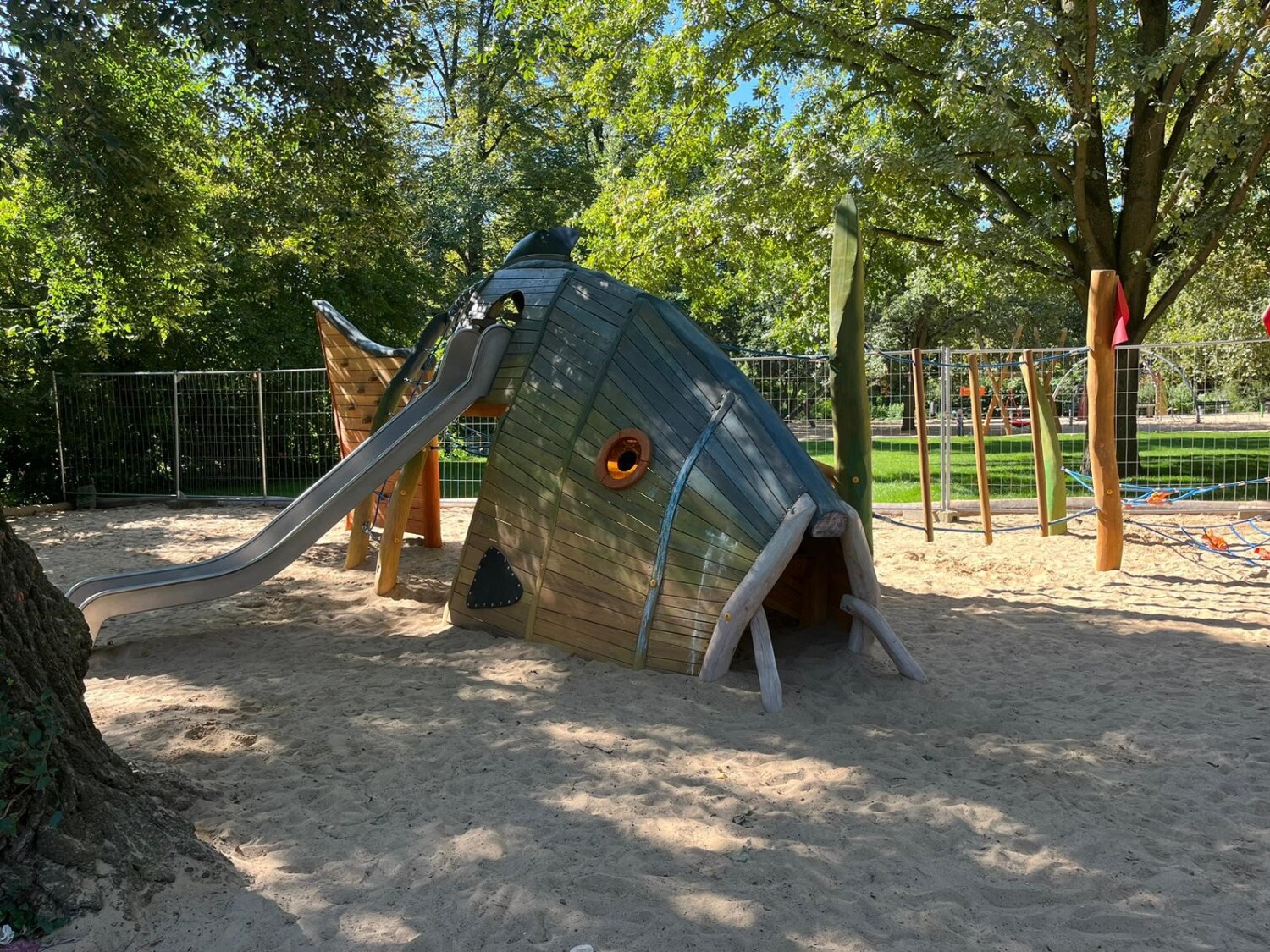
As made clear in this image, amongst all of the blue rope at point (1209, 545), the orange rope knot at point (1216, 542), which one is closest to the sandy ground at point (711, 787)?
the blue rope at point (1209, 545)

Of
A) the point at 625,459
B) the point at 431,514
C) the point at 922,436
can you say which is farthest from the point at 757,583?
the point at 431,514

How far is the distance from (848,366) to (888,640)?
172 cm

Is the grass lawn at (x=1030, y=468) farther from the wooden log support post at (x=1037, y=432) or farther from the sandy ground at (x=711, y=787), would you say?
the sandy ground at (x=711, y=787)

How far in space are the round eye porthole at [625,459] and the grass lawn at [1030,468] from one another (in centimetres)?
668

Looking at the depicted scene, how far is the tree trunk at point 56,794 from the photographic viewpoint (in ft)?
8.57

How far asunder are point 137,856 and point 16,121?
4431 mm

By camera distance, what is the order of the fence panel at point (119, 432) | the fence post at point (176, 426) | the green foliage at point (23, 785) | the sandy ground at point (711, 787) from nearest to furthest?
the green foliage at point (23, 785)
the sandy ground at point (711, 787)
the fence post at point (176, 426)
the fence panel at point (119, 432)

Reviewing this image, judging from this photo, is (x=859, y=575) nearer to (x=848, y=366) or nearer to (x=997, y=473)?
(x=848, y=366)

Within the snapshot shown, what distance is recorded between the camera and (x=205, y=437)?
607 inches

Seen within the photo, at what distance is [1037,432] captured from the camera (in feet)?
28.3

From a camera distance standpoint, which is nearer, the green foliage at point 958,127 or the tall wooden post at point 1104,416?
the tall wooden post at point 1104,416

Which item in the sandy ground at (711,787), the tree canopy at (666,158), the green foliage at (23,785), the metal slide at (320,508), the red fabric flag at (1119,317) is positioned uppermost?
the tree canopy at (666,158)

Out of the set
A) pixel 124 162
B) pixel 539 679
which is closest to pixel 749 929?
pixel 539 679

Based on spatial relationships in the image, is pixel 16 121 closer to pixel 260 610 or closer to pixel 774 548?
pixel 260 610
